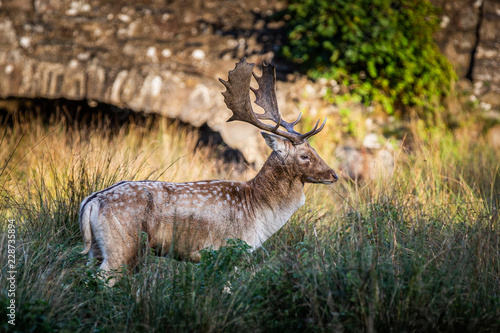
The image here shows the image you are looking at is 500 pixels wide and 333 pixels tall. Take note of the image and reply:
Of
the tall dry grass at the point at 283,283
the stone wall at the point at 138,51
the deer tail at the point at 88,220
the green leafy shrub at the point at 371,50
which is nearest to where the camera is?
the tall dry grass at the point at 283,283

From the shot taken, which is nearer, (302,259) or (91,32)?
(302,259)

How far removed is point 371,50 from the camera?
8062 millimetres

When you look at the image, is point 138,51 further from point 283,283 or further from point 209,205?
point 283,283

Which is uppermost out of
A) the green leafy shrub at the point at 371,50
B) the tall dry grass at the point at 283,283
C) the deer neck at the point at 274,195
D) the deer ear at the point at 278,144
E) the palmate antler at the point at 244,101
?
the green leafy shrub at the point at 371,50

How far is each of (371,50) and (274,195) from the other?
15.1ft

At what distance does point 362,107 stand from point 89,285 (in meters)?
6.08

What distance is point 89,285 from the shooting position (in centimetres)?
345

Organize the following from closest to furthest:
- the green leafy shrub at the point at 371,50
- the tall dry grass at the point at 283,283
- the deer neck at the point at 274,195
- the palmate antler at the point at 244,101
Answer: the tall dry grass at the point at 283,283 → the deer neck at the point at 274,195 → the palmate antler at the point at 244,101 → the green leafy shrub at the point at 371,50

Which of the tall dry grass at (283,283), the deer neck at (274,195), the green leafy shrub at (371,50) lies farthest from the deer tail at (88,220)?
the green leafy shrub at (371,50)

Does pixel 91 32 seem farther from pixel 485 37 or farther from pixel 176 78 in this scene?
pixel 485 37

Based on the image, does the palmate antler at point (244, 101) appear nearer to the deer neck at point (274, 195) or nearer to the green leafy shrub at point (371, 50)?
the deer neck at point (274, 195)

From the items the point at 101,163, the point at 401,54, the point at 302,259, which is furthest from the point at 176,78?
the point at 302,259

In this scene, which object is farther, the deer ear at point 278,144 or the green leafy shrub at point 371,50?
the green leafy shrub at point 371,50

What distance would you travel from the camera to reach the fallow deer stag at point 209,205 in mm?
3547
